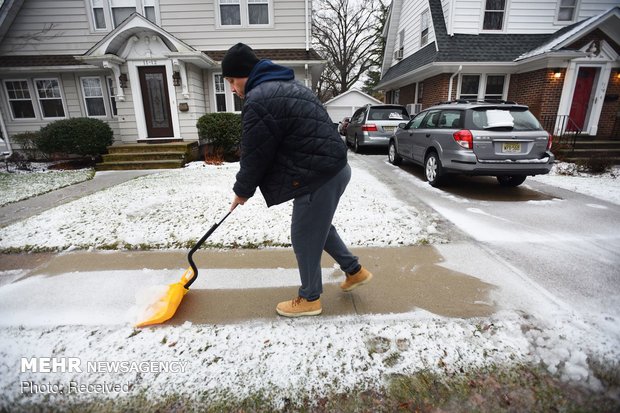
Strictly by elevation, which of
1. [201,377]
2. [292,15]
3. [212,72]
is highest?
[292,15]

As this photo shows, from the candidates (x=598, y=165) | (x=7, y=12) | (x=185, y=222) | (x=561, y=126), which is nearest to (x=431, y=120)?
(x=598, y=165)

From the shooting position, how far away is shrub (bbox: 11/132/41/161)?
1044cm

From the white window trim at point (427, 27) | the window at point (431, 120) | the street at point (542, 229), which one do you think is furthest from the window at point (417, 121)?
the white window trim at point (427, 27)

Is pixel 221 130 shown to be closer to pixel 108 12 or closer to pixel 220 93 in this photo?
pixel 220 93

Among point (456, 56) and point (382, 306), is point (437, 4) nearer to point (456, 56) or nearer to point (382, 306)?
point (456, 56)

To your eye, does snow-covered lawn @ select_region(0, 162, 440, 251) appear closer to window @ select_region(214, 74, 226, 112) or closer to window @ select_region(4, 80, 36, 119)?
window @ select_region(214, 74, 226, 112)

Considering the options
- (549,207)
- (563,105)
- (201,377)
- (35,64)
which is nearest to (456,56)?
(563,105)

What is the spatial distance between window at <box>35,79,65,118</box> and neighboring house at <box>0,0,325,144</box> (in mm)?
35

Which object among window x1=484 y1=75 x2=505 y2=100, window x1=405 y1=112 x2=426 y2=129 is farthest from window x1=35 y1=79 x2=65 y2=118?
window x1=484 y1=75 x2=505 y2=100

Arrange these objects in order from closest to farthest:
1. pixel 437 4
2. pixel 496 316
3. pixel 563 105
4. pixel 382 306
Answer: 1. pixel 496 316
2. pixel 382 306
3. pixel 563 105
4. pixel 437 4

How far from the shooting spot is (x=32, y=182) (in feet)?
23.3

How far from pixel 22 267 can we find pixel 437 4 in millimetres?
14875

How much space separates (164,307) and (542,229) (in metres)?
4.42

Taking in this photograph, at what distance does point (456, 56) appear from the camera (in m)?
10.9
